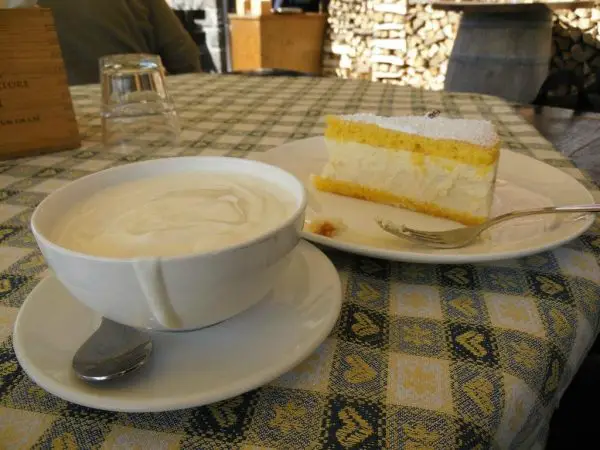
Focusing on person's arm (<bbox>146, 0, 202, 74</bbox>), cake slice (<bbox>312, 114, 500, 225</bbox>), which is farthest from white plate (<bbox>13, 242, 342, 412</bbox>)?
person's arm (<bbox>146, 0, 202, 74</bbox>)

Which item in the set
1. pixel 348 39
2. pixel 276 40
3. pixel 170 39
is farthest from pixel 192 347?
pixel 348 39

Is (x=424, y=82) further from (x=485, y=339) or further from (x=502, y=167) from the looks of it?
(x=485, y=339)

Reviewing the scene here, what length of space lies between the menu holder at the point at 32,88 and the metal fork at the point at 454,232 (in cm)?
73

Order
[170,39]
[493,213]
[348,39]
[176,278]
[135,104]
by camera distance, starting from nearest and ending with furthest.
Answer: [176,278]
[493,213]
[135,104]
[170,39]
[348,39]

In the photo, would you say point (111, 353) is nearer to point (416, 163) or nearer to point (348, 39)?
point (416, 163)

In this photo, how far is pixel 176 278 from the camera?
1.10 ft

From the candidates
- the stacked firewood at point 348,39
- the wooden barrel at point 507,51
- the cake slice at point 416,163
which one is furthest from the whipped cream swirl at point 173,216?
the stacked firewood at point 348,39

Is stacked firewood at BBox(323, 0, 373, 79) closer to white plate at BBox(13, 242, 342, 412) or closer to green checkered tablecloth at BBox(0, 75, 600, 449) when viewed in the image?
green checkered tablecloth at BBox(0, 75, 600, 449)

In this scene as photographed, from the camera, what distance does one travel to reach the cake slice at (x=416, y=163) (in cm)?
73

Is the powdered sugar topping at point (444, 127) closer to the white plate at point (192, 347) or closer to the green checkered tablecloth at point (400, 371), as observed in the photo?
the green checkered tablecloth at point (400, 371)

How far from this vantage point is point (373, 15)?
4402 millimetres

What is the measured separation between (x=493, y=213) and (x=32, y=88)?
873 mm

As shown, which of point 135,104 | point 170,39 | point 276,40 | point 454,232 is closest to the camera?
point 454,232

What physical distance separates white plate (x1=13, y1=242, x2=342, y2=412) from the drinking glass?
73cm
